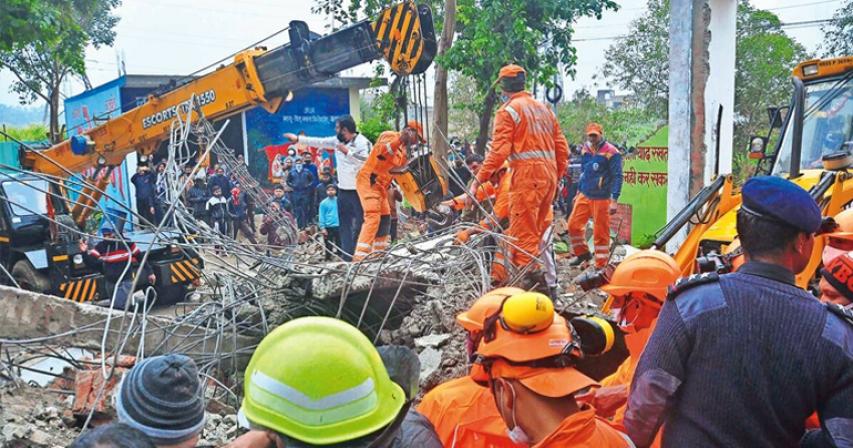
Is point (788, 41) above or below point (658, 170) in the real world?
above

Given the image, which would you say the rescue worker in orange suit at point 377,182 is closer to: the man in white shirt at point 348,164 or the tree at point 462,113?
the man in white shirt at point 348,164

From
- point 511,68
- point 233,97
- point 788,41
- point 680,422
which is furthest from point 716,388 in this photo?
point 788,41

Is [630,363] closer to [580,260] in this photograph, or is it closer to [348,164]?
[348,164]

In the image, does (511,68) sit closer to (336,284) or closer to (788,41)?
(336,284)

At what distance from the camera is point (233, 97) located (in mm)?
7258

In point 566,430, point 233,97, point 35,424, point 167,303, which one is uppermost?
point 233,97

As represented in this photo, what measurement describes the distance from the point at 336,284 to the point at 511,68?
2.57 meters

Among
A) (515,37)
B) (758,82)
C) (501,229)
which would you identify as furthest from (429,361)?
(758,82)

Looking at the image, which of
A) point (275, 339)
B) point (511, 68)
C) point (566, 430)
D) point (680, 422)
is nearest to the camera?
point (275, 339)

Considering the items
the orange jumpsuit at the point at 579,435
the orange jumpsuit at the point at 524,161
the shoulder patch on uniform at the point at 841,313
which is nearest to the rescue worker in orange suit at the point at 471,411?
the orange jumpsuit at the point at 579,435

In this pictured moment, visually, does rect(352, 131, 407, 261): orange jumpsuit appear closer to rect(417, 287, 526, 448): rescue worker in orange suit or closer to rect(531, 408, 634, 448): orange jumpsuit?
rect(417, 287, 526, 448): rescue worker in orange suit

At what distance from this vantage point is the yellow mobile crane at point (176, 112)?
20.7 feet

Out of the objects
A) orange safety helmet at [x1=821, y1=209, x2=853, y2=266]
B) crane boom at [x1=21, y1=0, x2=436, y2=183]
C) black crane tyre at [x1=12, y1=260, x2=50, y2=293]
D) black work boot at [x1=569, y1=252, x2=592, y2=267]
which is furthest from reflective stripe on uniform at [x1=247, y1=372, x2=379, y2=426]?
black work boot at [x1=569, y1=252, x2=592, y2=267]

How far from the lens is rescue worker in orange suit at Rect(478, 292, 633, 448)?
5.65ft
